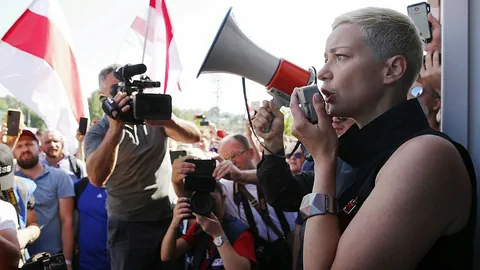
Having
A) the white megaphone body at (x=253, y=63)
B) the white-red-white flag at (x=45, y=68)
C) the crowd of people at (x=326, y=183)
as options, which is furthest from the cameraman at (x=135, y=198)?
the white-red-white flag at (x=45, y=68)

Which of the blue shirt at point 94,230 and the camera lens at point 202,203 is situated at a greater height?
the camera lens at point 202,203

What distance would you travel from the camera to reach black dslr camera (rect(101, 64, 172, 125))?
3.04 m

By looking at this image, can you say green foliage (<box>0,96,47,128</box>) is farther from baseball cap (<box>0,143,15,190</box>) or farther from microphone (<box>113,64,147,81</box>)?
microphone (<box>113,64,147,81</box>)

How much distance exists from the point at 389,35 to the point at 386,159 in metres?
0.34

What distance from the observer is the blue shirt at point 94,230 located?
468 cm

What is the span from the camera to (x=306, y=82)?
1.86 metres

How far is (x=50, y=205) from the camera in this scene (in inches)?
182

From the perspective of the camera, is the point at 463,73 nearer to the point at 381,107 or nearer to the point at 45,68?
the point at 381,107

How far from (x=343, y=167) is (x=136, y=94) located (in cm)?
188

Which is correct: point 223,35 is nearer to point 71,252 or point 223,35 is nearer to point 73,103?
point 71,252

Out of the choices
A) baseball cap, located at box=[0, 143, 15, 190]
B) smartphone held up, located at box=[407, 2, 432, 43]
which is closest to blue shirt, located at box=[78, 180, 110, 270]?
baseball cap, located at box=[0, 143, 15, 190]

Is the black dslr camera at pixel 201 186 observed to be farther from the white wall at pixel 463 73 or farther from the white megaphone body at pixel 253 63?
the white wall at pixel 463 73

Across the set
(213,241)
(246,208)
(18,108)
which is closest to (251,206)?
(246,208)

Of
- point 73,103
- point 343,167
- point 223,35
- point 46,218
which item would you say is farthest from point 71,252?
point 343,167
